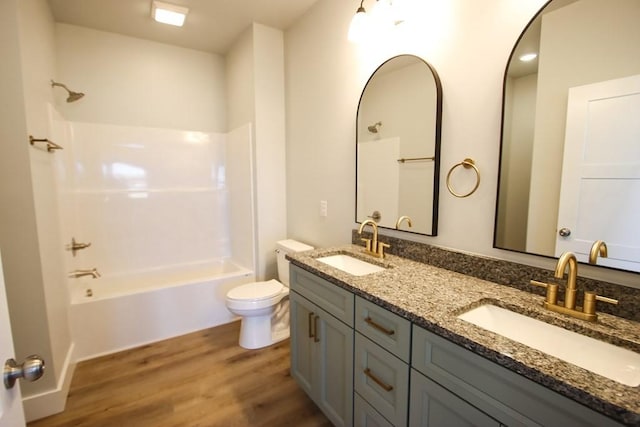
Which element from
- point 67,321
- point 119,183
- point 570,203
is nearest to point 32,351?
point 67,321

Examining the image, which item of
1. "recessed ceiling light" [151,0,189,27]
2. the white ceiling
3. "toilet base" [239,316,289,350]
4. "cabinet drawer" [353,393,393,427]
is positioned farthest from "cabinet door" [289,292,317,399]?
"recessed ceiling light" [151,0,189,27]

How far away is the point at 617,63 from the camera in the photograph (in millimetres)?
953

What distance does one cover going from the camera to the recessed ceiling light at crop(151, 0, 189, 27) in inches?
88.1

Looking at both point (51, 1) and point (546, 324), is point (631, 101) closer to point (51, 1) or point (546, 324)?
point (546, 324)

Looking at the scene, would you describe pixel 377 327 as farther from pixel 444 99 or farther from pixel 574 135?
pixel 444 99

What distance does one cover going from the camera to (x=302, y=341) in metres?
1.73

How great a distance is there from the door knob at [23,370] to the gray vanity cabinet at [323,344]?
100 cm

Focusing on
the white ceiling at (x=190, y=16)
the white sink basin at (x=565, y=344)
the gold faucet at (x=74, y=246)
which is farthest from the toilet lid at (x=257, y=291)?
the white ceiling at (x=190, y=16)

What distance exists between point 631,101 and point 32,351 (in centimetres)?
281

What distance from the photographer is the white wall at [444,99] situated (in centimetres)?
129

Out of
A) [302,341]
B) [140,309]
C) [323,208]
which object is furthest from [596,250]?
[140,309]

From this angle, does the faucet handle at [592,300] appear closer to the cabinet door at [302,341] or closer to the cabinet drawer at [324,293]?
the cabinet drawer at [324,293]

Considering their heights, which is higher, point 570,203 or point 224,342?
point 570,203

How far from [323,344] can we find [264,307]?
85 cm
